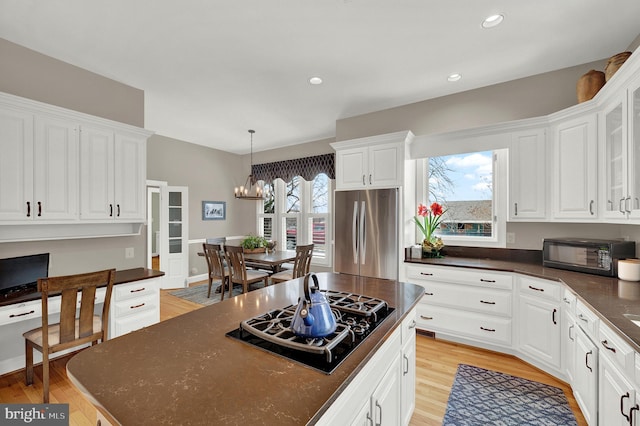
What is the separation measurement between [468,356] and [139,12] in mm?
4159

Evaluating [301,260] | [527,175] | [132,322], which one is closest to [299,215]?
[301,260]

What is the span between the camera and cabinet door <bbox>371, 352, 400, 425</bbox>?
1203 millimetres

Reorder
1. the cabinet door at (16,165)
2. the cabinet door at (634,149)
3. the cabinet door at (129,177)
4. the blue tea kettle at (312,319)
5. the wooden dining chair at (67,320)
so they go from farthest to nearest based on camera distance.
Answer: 1. the cabinet door at (129,177)
2. the cabinet door at (16,165)
3. the wooden dining chair at (67,320)
4. the cabinet door at (634,149)
5. the blue tea kettle at (312,319)

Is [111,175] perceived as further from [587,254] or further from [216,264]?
[587,254]

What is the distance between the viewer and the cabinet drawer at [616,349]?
4.23ft

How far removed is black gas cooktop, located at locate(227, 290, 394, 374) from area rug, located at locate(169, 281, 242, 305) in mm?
3586

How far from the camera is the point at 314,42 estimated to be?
2.46 m

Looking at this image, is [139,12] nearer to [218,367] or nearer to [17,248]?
[17,248]

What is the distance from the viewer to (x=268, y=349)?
1.10 metres

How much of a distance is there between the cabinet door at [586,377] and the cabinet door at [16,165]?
4.29 metres

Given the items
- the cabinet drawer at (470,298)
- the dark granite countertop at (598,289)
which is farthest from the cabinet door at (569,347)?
Result: the cabinet drawer at (470,298)

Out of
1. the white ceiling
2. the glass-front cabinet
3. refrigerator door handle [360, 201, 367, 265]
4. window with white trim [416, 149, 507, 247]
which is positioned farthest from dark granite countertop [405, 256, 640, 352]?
the white ceiling

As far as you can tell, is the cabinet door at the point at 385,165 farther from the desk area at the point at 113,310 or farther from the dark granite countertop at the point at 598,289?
the desk area at the point at 113,310

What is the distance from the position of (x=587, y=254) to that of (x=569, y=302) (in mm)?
603
